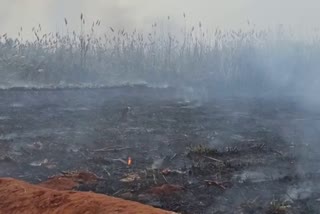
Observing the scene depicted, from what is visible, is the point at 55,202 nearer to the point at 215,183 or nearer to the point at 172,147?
the point at 215,183

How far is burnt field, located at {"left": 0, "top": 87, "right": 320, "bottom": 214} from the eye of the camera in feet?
17.3

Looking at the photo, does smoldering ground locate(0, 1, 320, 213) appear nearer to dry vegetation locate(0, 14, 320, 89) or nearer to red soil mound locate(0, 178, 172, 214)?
dry vegetation locate(0, 14, 320, 89)

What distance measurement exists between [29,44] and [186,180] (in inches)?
305

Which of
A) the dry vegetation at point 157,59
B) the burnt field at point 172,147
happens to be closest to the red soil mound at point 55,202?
the burnt field at point 172,147

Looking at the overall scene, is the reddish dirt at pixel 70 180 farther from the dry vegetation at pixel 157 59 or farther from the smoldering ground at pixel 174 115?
the dry vegetation at pixel 157 59

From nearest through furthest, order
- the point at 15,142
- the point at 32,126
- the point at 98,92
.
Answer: the point at 15,142 → the point at 32,126 → the point at 98,92

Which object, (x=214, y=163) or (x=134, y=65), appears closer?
(x=214, y=163)

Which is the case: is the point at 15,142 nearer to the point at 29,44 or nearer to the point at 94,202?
the point at 94,202

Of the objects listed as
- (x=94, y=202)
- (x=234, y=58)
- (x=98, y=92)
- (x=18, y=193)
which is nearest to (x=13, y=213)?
(x=18, y=193)

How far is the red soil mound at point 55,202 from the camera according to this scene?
418 centimetres

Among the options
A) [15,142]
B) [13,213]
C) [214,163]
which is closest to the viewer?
[13,213]

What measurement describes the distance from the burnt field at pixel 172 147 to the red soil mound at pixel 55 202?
74cm

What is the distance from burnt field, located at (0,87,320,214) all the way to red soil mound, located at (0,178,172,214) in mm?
742

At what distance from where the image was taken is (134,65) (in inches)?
484
